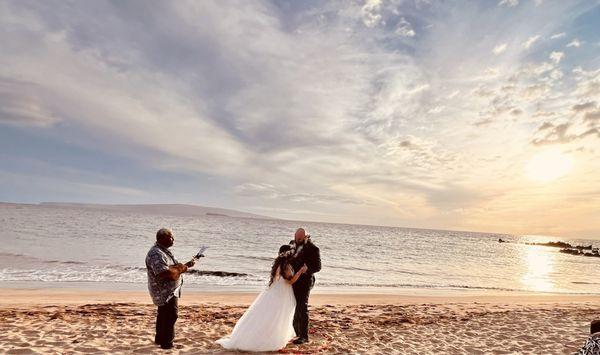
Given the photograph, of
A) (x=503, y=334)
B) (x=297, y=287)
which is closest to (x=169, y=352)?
(x=297, y=287)

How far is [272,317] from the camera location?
733 centimetres

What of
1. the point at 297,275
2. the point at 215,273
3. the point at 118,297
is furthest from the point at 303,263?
the point at 215,273

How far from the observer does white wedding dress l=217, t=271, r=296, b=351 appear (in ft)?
23.5

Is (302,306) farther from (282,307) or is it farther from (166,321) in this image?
(166,321)

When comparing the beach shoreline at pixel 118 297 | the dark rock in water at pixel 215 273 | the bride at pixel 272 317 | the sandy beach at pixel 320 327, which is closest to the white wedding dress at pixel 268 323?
the bride at pixel 272 317

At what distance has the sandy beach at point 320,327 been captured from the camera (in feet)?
24.9

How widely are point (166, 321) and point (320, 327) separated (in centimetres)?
417

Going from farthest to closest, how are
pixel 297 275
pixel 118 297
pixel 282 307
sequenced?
pixel 118 297 → pixel 297 275 → pixel 282 307

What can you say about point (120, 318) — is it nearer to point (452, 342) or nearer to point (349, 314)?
point (349, 314)

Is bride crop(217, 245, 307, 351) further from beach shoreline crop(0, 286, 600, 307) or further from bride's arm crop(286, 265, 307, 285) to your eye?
beach shoreline crop(0, 286, 600, 307)

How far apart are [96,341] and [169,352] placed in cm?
172

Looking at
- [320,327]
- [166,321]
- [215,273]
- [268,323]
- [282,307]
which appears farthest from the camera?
[215,273]

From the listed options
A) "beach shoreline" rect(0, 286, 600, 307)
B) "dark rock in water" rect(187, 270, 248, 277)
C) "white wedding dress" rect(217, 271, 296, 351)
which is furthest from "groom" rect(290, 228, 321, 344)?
"dark rock in water" rect(187, 270, 248, 277)

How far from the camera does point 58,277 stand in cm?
1870
